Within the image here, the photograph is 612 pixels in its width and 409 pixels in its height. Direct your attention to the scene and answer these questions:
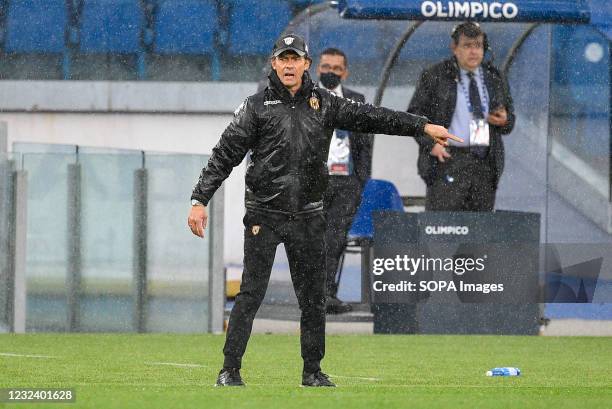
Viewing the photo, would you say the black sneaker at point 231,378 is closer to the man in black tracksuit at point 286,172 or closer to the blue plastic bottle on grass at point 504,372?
the man in black tracksuit at point 286,172

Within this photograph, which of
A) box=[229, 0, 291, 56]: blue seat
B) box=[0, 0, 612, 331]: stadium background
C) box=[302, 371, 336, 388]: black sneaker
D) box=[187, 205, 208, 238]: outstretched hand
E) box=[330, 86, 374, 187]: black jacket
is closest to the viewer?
box=[187, 205, 208, 238]: outstretched hand

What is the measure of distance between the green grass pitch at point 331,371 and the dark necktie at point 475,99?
1.82m

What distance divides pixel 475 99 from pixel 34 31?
1063 cm

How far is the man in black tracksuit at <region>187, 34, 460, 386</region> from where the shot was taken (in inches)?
398

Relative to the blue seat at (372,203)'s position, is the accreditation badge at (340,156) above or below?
above

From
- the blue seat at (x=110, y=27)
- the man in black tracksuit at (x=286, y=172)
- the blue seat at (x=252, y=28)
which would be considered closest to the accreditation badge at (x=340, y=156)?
the man in black tracksuit at (x=286, y=172)

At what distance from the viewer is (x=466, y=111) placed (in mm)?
15289

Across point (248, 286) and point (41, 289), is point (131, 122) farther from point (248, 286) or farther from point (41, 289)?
point (248, 286)

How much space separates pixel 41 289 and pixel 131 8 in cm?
996

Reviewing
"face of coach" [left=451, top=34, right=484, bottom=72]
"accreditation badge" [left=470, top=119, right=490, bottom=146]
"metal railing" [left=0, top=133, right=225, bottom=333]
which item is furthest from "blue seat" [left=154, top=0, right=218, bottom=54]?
"accreditation badge" [left=470, top=119, right=490, bottom=146]

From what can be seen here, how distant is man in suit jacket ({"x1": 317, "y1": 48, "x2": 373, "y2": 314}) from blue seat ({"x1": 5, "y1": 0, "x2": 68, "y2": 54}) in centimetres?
995

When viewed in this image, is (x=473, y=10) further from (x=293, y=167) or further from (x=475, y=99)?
(x=293, y=167)

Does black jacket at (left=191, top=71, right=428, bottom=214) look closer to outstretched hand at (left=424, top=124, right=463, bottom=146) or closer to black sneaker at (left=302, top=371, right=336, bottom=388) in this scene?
outstretched hand at (left=424, top=124, right=463, bottom=146)

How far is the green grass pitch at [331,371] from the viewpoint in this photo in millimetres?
9156
